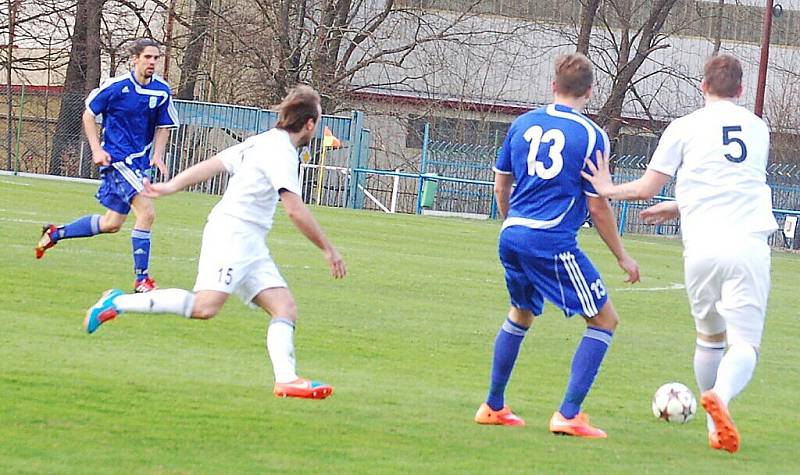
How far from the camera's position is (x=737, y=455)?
6.58 m

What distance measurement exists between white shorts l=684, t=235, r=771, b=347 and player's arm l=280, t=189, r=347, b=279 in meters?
1.71

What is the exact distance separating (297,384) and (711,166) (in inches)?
91.0

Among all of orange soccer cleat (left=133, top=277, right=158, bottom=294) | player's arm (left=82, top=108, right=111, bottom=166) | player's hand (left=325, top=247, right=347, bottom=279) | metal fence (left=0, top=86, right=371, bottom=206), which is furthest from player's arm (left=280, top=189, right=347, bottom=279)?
metal fence (left=0, top=86, right=371, bottom=206)

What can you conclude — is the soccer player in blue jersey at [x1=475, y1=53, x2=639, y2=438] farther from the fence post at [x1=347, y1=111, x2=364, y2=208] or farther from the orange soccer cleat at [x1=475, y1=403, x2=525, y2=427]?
the fence post at [x1=347, y1=111, x2=364, y2=208]

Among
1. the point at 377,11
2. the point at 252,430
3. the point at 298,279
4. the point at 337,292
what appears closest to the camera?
the point at 252,430

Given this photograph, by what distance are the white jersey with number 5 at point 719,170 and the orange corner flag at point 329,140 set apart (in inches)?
1047

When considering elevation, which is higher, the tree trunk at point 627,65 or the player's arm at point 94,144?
the tree trunk at point 627,65

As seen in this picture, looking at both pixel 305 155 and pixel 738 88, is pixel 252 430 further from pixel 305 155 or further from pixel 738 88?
pixel 305 155

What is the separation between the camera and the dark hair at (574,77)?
22.0ft

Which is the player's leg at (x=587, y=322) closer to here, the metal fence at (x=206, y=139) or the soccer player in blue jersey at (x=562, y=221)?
the soccer player in blue jersey at (x=562, y=221)

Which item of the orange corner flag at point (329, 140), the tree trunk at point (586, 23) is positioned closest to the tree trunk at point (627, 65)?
the tree trunk at point (586, 23)

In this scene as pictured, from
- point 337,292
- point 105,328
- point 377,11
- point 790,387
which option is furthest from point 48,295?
point 377,11

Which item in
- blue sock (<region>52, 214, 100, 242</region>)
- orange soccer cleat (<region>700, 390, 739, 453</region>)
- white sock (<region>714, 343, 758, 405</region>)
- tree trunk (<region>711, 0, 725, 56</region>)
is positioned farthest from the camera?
tree trunk (<region>711, 0, 725, 56</region>)

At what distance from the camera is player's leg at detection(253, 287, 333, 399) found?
276 inches
